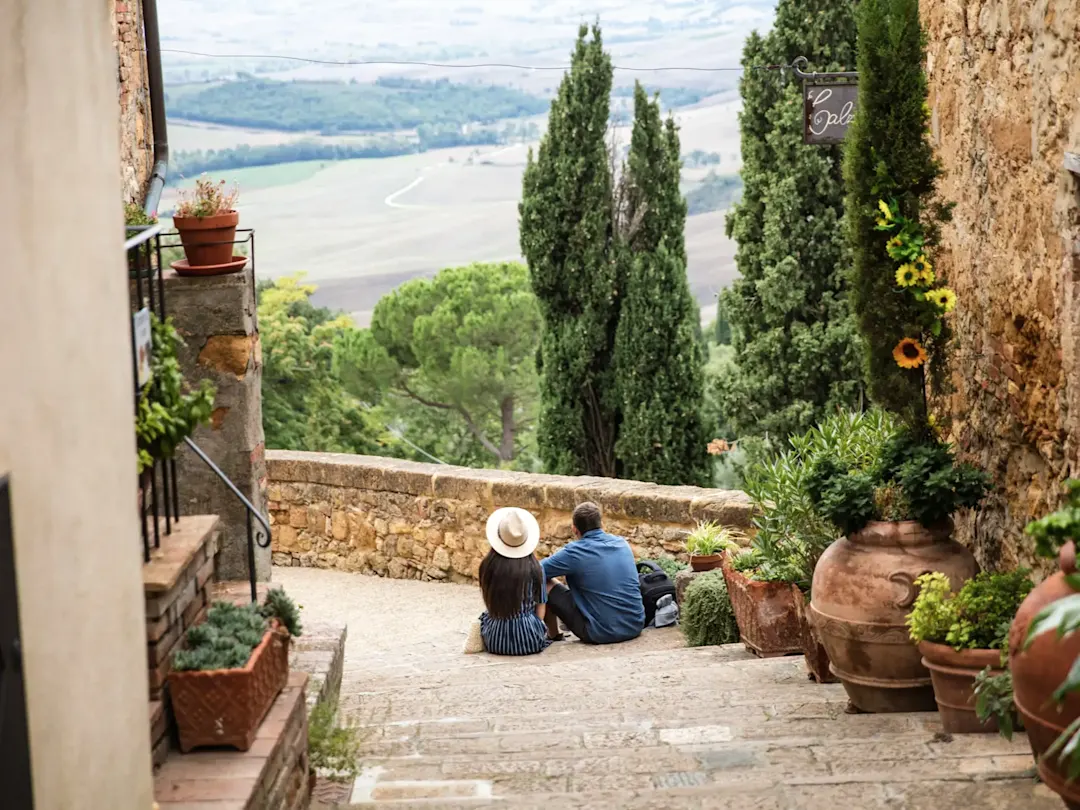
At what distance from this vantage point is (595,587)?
8.45m

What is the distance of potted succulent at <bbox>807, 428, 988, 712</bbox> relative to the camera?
17.4 feet

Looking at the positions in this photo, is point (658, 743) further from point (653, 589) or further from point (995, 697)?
point (653, 589)

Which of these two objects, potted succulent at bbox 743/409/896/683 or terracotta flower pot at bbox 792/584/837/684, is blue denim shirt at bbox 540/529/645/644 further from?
terracotta flower pot at bbox 792/584/837/684

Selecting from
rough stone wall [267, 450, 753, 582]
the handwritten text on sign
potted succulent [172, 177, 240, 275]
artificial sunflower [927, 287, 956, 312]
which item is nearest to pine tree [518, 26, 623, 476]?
rough stone wall [267, 450, 753, 582]

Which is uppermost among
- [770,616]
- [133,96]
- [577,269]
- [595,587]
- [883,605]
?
[133,96]

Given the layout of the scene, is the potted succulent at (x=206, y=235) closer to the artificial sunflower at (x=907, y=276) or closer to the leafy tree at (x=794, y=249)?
the artificial sunflower at (x=907, y=276)

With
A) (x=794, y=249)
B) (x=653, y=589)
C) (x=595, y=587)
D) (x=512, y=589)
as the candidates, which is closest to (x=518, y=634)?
(x=512, y=589)

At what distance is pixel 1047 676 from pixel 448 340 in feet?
63.7

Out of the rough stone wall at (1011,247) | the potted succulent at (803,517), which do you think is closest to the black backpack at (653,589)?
the potted succulent at (803,517)

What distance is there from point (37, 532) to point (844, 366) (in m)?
10.7

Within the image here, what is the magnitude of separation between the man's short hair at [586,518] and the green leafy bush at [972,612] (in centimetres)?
363

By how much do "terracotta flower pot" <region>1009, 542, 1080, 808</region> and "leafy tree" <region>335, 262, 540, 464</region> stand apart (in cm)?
1898

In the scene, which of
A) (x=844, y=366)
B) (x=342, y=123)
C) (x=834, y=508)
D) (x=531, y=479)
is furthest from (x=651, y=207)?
(x=342, y=123)

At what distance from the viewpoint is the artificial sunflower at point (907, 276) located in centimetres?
565
